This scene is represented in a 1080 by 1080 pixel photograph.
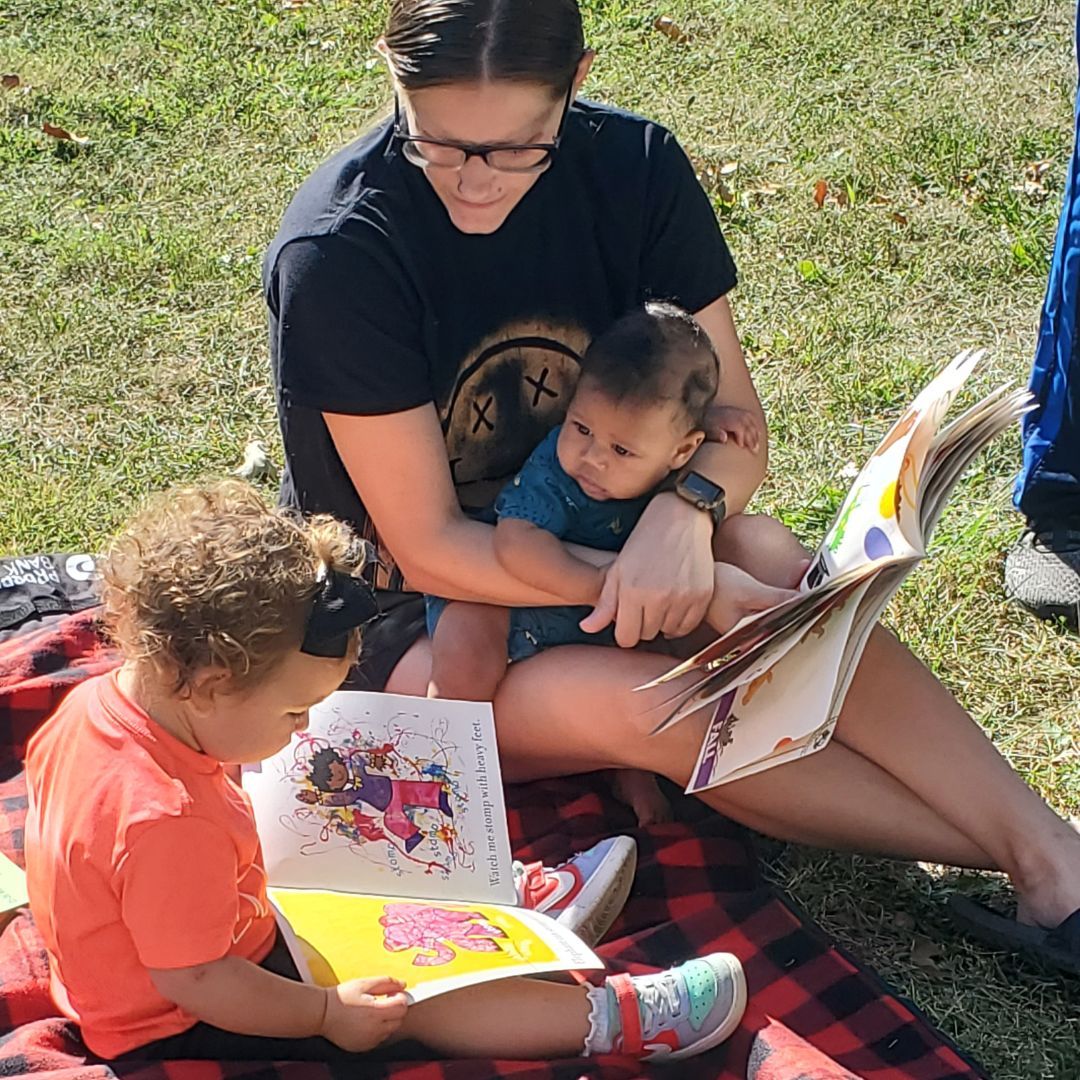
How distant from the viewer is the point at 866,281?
4.71m

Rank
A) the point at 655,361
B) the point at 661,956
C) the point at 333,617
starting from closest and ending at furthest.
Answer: the point at 333,617 < the point at 661,956 < the point at 655,361

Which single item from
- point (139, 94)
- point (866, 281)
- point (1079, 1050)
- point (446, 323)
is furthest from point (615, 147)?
point (139, 94)

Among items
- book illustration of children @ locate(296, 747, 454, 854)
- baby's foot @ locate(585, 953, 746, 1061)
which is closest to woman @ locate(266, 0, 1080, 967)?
book illustration of children @ locate(296, 747, 454, 854)

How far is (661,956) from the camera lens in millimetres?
2451

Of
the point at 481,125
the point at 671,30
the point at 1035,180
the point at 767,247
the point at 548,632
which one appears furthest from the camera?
the point at 671,30

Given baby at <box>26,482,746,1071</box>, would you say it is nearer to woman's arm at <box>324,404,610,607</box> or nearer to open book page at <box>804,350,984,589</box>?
woman's arm at <box>324,404,610,607</box>

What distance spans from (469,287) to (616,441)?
0.38 meters

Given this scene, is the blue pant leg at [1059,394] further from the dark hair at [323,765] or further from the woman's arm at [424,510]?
the dark hair at [323,765]

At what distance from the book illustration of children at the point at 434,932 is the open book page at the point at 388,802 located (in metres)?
0.06

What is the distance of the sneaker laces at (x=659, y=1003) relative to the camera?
2.24 meters

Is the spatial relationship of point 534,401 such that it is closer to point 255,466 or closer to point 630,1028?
point 630,1028

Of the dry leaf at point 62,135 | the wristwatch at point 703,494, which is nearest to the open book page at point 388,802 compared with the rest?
the wristwatch at point 703,494

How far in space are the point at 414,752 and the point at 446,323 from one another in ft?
2.46

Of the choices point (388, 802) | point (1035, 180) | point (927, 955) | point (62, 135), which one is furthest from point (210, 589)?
point (62, 135)
